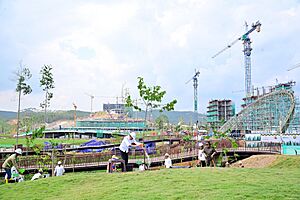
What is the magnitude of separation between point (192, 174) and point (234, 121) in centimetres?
7095

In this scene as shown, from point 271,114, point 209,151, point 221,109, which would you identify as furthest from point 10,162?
point 221,109

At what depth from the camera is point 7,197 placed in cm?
978

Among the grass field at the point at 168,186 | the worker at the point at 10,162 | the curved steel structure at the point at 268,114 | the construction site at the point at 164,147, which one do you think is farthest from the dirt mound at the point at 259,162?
the curved steel structure at the point at 268,114

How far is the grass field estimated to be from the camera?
293 inches

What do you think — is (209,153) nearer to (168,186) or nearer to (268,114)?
(168,186)

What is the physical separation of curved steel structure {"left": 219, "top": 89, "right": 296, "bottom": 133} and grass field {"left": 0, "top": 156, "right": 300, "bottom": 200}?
53522mm

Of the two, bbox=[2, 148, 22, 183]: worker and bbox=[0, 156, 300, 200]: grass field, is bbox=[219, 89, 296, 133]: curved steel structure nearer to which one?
bbox=[0, 156, 300, 200]: grass field

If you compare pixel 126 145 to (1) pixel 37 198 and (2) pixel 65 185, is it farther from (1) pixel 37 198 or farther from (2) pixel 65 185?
(1) pixel 37 198

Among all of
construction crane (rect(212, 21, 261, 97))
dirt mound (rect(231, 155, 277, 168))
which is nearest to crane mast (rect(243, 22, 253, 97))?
construction crane (rect(212, 21, 261, 97))

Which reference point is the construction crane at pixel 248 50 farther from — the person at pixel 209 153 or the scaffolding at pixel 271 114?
the person at pixel 209 153

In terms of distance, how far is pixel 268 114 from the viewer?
2913 inches

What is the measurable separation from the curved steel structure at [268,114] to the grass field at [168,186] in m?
53.5

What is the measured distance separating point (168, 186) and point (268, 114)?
71066mm

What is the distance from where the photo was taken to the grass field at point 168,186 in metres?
7.44
